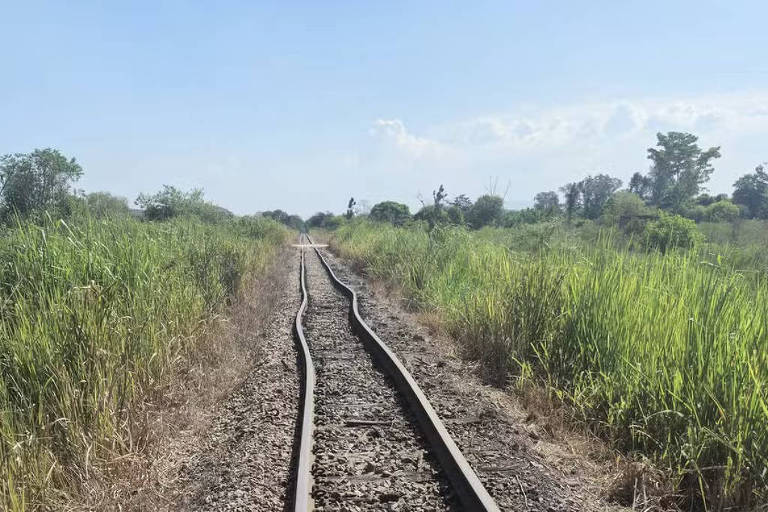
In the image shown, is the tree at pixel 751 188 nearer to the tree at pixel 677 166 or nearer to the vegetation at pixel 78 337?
the tree at pixel 677 166

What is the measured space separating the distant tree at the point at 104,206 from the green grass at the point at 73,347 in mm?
479

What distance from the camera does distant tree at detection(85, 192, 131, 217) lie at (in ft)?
22.1

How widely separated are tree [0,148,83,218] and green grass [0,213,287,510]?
115 cm

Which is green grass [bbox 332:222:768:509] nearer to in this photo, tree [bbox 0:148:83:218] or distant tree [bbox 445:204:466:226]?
tree [bbox 0:148:83:218]

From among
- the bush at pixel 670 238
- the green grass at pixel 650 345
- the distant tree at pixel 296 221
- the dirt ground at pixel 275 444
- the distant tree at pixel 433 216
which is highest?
the distant tree at pixel 296 221

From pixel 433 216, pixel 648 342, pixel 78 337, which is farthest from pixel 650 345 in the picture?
pixel 433 216

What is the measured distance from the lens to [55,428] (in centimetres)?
363

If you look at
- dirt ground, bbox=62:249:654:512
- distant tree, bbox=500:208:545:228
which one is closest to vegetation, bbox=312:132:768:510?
dirt ground, bbox=62:249:654:512

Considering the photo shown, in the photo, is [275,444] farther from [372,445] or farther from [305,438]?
[372,445]

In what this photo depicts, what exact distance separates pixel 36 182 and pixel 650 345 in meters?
14.2

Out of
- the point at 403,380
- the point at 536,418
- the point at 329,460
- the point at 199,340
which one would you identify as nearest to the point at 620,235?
the point at 536,418

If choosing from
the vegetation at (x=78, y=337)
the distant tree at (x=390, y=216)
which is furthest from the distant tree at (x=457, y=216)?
the vegetation at (x=78, y=337)

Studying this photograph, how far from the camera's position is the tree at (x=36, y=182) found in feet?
22.0

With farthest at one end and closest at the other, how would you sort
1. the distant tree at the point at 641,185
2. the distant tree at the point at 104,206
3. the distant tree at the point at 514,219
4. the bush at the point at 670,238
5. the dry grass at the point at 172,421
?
the distant tree at the point at 641,185 < the distant tree at the point at 514,219 < the distant tree at the point at 104,206 < the bush at the point at 670,238 < the dry grass at the point at 172,421
